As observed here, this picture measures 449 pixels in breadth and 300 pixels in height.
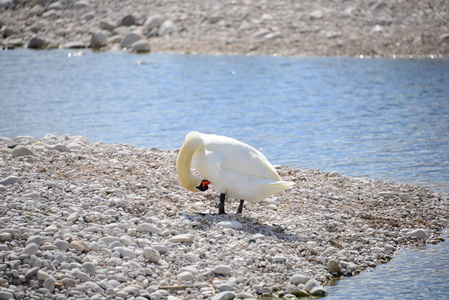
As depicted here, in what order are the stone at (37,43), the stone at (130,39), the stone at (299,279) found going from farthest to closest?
the stone at (37,43)
the stone at (130,39)
the stone at (299,279)

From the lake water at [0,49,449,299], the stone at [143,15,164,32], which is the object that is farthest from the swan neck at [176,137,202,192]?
the stone at [143,15,164,32]

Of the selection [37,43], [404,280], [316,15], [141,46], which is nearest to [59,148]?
[404,280]

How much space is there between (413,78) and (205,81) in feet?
26.0

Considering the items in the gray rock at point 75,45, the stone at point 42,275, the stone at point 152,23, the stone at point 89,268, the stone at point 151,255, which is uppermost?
the stone at point 42,275

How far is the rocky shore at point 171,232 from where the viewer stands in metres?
6.63

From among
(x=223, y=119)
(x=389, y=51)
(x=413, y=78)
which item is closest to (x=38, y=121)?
(x=223, y=119)

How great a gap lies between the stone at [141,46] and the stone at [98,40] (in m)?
2.10

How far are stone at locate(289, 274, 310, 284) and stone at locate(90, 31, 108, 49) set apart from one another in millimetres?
27005

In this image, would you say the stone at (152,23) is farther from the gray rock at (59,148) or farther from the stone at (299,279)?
the stone at (299,279)

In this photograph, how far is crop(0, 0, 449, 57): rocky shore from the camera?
28.8 metres

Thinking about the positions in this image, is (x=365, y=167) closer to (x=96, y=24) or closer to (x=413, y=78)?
(x=413, y=78)

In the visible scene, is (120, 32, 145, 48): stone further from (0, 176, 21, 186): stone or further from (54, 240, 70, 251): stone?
(54, 240, 70, 251): stone

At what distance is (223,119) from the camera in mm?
18297

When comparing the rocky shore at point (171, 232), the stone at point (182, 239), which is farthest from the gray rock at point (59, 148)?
the stone at point (182, 239)
